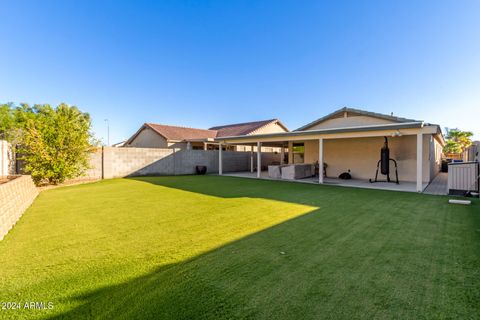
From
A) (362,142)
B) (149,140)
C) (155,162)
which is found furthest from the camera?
(149,140)

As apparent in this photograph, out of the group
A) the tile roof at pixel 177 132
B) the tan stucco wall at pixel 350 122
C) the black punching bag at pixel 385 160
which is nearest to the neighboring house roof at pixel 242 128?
the tile roof at pixel 177 132

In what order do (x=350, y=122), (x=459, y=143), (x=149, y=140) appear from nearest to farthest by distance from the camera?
1. (x=350, y=122)
2. (x=149, y=140)
3. (x=459, y=143)

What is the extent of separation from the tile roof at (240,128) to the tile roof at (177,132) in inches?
80.7

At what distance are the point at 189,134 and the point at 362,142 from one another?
15284mm

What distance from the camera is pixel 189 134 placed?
2219 centimetres

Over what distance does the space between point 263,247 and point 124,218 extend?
3.27 m

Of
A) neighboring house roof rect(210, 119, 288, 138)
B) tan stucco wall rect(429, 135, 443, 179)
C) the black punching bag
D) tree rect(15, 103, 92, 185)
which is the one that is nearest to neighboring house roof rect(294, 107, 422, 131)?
tan stucco wall rect(429, 135, 443, 179)

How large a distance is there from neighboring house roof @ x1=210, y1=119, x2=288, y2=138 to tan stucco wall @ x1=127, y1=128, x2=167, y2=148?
6.60m

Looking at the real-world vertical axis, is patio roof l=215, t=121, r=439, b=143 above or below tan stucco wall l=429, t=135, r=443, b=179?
above

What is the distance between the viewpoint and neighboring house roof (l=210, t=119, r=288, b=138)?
23531 mm

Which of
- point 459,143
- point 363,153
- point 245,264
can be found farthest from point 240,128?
point 459,143

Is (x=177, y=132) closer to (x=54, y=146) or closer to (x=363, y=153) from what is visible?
(x=54, y=146)

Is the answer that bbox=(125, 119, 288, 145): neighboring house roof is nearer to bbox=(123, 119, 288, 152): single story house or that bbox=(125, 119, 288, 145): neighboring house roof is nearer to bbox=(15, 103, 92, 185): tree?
bbox=(123, 119, 288, 152): single story house

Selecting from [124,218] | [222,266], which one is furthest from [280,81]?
[222,266]
